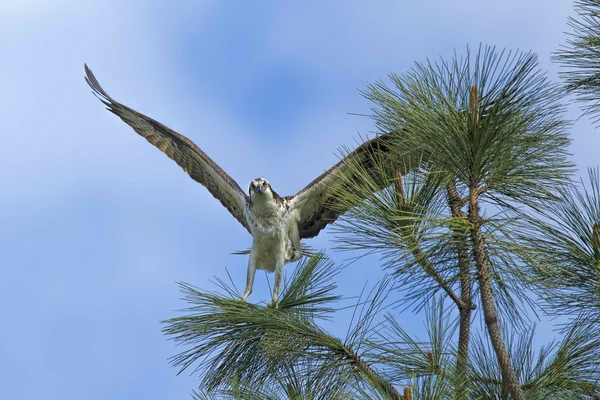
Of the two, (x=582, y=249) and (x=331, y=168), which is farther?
(x=331, y=168)

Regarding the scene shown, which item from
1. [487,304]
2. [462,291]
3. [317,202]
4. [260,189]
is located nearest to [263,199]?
[260,189]

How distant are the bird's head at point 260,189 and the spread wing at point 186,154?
1.20ft

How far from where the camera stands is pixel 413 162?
4.99m

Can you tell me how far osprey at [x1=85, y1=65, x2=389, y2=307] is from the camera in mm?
7000

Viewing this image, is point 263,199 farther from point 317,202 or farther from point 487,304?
point 487,304

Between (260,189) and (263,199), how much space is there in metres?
0.12

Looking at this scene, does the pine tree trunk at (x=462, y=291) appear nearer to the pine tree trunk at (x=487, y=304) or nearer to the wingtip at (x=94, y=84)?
the pine tree trunk at (x=487, y=304)

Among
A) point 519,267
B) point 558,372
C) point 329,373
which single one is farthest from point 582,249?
point 329,373

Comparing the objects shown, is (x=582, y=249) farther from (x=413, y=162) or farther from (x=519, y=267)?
(x=413, y=162)

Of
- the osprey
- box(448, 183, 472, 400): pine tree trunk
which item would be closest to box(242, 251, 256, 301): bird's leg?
the osprey

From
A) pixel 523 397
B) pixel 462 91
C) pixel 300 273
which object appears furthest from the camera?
pixel 300 273

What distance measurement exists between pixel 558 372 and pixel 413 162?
4.85ft

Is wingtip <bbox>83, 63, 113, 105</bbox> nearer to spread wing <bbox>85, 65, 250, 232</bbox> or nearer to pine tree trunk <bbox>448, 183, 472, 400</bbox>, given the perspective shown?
spread wing <bbox>85, 65, 250, 232</bbox>

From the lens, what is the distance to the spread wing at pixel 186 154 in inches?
300
